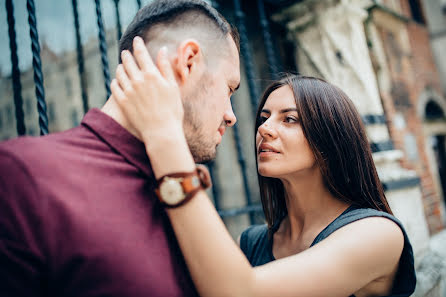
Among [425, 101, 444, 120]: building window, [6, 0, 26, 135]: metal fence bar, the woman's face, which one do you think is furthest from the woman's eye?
[425, 101, 444, 120]: building window

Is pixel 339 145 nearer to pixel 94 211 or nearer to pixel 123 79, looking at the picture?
pixel 123 79

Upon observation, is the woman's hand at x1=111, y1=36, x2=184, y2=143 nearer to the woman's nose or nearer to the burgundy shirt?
the burgundy shirt

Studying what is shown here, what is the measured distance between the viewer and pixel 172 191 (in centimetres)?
82

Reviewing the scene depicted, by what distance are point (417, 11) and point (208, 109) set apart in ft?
23.7

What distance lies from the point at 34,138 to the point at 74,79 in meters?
22.0

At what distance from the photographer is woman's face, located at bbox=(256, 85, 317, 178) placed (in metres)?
1.55

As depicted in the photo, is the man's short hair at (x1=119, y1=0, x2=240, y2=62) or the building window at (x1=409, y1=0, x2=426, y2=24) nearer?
the man's short hair at (x1=119, y1=0, x2=240, y2=62)

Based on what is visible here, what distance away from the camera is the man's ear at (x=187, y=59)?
102cm

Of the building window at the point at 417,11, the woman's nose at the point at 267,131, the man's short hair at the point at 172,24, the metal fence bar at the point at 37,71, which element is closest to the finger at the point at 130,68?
the man's short hair at the point at 172,24

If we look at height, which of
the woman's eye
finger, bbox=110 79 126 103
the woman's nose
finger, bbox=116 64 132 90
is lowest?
the woman's nose

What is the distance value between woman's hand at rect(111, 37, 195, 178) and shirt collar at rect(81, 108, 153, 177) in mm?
36

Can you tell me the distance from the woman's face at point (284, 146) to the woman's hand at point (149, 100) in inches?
30.4

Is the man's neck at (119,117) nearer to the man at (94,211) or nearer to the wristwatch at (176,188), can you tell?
the man at (94,211)

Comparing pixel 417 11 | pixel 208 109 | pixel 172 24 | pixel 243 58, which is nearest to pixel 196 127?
pixel 208 109
